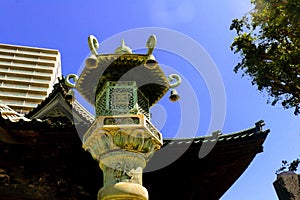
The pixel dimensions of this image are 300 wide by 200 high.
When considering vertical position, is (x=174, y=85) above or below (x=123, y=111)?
above

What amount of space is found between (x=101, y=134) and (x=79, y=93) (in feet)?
2.35

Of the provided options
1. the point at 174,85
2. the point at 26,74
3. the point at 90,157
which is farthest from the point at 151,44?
the point at 26,74

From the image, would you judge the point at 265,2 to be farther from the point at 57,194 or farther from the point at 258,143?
the point at 57,194

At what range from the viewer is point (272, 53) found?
1051 centimetres

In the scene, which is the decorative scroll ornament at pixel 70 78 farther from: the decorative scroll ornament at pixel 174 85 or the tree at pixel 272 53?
the tree at pixel 272 53

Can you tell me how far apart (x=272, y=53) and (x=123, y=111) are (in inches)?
299

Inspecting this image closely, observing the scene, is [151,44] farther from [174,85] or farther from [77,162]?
[77,162]

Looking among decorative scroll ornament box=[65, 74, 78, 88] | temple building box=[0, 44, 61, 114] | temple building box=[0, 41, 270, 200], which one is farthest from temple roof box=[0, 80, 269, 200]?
temple building box=[0, 44, 61, 114]

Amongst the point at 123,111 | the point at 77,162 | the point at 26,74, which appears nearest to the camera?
the point at 123,111

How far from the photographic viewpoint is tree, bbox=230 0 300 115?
9.69 metres

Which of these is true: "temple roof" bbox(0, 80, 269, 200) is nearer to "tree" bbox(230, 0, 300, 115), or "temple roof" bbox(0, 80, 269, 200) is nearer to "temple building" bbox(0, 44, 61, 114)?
"tree" bbox(230, 0, 300, 115)

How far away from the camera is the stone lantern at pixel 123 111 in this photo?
356 cm

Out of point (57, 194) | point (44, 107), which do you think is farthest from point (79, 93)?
point (44, 107)

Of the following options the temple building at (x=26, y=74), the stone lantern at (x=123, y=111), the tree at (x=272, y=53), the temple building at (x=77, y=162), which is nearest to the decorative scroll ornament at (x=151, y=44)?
the stone lantern at (x=123, y=111)
